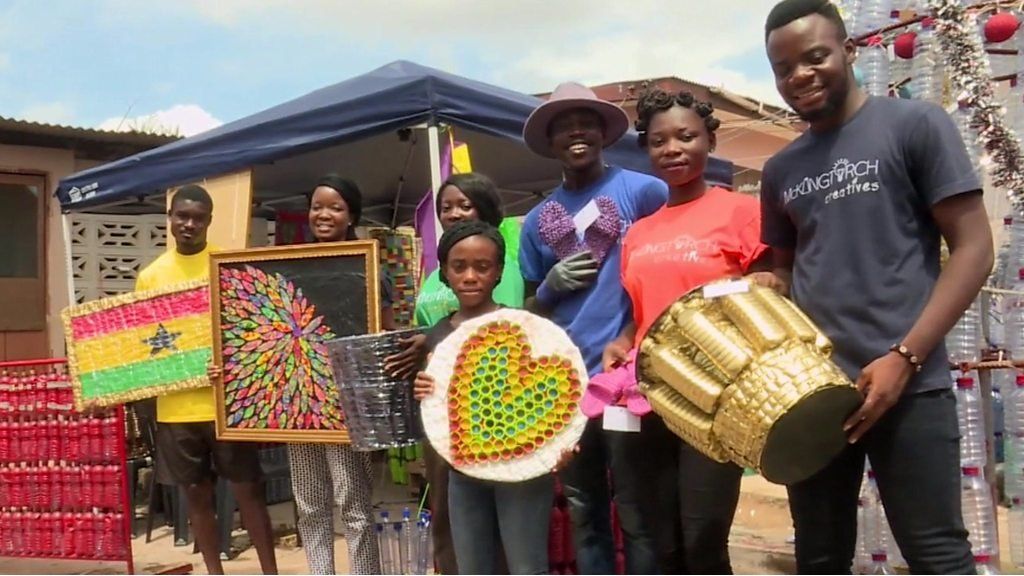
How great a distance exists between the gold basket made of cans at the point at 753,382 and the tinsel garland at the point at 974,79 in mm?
2822

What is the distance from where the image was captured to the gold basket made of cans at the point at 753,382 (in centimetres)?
162

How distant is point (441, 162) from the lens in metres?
4.27

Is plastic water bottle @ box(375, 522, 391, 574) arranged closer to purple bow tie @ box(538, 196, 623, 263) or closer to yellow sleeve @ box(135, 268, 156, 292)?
yellow sleeve @ box(135, 268, 156, 292)

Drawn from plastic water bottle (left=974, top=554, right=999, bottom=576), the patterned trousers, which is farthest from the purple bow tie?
plastic water bottle (left=974, top=554, right=999, bottom=576)

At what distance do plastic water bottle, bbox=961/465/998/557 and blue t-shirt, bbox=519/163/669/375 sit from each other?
2.49 m

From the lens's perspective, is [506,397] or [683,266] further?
[506,397]

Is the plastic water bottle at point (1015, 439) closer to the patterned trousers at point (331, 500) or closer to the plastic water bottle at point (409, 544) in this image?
the plastic water bottle at point (409, 544)

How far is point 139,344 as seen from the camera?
12.3 feet

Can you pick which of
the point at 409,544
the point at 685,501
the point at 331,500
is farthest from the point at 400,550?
the point at 685,501

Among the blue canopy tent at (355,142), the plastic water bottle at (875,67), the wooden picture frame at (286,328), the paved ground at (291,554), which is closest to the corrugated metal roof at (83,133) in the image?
the blue canopy tent at (355,142)

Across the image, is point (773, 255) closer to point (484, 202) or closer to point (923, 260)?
point (923, 260)

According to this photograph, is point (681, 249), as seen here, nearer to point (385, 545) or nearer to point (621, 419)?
point (621, 419)

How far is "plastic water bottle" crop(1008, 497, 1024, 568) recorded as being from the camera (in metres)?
4.42

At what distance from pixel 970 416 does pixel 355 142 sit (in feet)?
11.4
